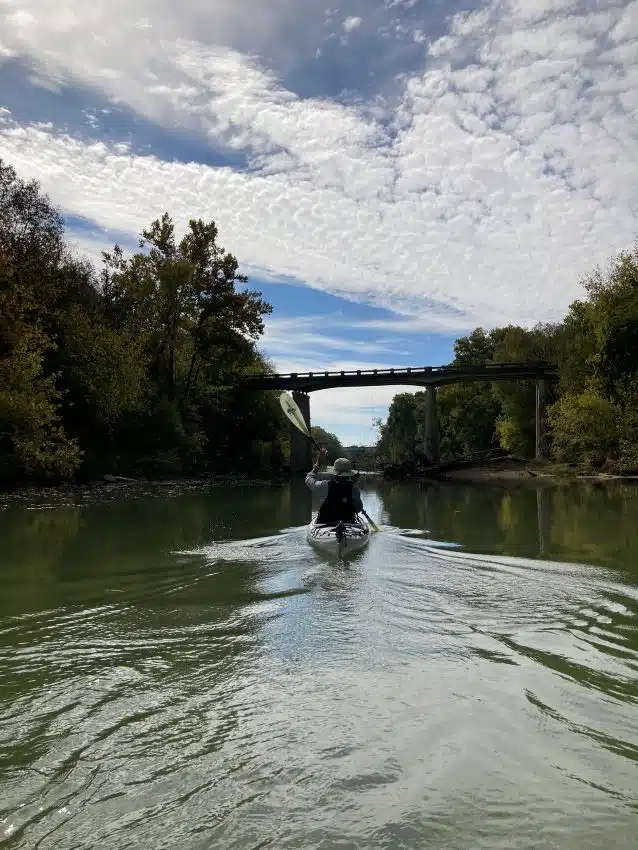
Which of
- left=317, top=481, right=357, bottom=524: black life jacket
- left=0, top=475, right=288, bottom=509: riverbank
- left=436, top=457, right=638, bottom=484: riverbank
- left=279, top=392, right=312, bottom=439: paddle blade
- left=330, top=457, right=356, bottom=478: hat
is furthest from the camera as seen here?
left=436, top=457, right=638, bottom=484: riverbank

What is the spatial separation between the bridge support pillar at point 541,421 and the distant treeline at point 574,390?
2.26 ft

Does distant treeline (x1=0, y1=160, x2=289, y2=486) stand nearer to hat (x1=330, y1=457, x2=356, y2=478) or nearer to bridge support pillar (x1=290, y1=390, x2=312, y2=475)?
bridge support pillar (x1=290, y1=390, x2=312, y2=475)

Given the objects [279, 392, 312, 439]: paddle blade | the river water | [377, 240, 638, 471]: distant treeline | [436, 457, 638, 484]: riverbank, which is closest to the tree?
[279, 392, 312, 439]: paddle blade

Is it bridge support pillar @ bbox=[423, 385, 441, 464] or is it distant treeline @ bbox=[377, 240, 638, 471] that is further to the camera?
bridge support pillar @ bbox=[423, 385, 441, 464]

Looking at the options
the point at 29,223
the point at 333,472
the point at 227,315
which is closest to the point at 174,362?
the point at 227,315

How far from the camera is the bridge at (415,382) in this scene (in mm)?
49812

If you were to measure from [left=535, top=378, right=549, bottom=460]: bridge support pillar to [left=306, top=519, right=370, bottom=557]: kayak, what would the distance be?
41.3 meters

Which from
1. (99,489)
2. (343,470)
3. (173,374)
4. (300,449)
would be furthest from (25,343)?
(300,449)

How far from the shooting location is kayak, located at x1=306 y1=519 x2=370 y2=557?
1110cm

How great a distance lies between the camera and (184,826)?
3.03 meters

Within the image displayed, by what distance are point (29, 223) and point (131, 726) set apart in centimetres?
2945

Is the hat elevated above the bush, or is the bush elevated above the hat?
the bush

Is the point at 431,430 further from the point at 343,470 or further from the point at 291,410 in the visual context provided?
the point at 343,470

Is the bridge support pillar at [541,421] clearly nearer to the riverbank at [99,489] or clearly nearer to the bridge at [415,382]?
the bridge at [415,382]
